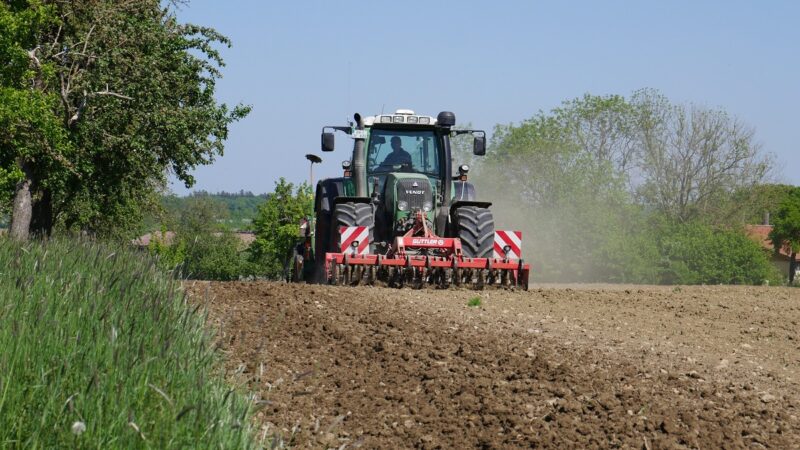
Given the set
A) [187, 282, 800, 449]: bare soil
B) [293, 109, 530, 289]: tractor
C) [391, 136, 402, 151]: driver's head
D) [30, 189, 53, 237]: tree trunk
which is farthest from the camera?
[30, 189, 53, 237]: tree trunk

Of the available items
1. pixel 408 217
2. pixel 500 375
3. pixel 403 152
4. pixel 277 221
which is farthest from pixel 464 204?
pixel 277 221

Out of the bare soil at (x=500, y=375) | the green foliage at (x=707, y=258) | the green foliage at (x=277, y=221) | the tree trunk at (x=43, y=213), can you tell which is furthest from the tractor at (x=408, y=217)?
the green foliage at (x=277, y=221)

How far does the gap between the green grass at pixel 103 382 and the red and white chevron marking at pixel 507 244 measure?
38.8 feet

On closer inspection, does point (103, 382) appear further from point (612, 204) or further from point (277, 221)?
point (277, 221)

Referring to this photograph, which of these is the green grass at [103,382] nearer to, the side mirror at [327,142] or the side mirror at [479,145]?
the side mirror at [327,142]

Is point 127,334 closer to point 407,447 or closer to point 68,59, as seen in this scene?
point 407,447

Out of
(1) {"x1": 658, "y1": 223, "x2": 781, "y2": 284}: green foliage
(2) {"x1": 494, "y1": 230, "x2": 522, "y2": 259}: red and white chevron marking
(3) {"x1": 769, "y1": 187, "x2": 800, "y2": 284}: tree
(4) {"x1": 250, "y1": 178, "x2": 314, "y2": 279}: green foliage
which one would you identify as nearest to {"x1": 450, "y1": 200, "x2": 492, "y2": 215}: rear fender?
(2) {"x1": 494, "y1": 230, "x2": 522, "y2": 259}: red and white chevron marking

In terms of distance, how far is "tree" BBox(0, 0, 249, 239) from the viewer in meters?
26.0

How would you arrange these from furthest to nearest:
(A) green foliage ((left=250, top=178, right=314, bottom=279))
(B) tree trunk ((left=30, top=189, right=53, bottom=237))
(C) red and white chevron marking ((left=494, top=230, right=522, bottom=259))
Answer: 1. (A) green foliage ((left=250, top=178, right=314, bottom=279))
2. (B) tree trunk ((left=30, top=189, right=53, bottom=237))
3. (C) red and white chevron marking ((left=494, top=230, right=522, bottom=259))

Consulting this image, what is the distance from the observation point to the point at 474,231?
678 inches

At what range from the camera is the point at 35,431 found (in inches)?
152

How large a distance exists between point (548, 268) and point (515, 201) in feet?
28.4

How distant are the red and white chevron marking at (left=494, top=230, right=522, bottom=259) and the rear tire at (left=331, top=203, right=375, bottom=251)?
202 cm

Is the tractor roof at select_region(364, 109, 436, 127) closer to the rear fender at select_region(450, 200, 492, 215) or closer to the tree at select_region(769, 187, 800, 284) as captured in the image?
the rear fender at select_region(450, 200, 492, 215)
